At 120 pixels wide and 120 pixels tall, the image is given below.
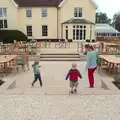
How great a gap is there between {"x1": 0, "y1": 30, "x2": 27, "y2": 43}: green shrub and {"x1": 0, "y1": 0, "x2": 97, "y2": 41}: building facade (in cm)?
207

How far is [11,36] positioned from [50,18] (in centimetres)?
739

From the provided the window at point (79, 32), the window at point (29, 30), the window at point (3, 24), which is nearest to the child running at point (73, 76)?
the window at point (79, 32)

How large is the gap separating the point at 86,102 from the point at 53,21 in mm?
32033

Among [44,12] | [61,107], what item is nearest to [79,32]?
[44,12]

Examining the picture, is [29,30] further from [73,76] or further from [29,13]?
[73,76]

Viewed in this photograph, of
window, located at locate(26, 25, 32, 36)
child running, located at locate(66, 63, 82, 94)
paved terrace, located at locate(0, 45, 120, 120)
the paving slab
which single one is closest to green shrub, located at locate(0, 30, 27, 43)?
window, located at locate(26, 25, 32, 36)

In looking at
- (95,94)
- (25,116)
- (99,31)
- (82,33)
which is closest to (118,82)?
(95,94)

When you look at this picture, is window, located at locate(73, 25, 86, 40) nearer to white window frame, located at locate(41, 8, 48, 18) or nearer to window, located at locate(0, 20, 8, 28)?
white window frame, located at locate(41, 8, 48, 18)

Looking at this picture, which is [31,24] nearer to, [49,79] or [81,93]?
[49,79]

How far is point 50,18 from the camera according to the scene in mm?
37250

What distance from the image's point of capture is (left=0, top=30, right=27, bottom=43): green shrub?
33531mm

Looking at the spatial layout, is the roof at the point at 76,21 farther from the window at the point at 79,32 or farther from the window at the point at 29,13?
the window at the point at 29,13

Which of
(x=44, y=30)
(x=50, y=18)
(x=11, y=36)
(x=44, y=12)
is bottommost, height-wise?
(x=11, y=36)

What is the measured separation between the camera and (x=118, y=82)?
8.63 m
